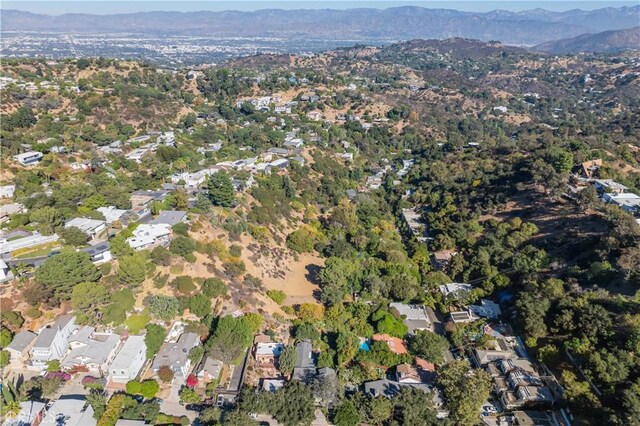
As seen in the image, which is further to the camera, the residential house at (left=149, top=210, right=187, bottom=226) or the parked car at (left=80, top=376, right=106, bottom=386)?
the residential house at (left=149, top=210, right=187, bottom=226)

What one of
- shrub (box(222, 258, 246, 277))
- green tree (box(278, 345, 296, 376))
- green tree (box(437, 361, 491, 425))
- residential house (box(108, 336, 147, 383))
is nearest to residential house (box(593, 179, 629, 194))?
green tree (box(437, 361, 491, 425))

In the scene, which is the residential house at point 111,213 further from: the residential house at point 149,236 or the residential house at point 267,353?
the residential house at point 267,353

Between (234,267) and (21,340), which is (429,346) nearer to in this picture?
(234,267)

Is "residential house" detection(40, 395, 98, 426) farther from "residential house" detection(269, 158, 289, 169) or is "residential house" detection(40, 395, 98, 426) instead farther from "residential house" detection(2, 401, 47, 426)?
"residential house" detection(269, 158, 289, 169)

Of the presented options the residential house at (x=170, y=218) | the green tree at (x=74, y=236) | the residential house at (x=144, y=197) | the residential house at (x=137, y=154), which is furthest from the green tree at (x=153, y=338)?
the residential house at (x=137, y=154)

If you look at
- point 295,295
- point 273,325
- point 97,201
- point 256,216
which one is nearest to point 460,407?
point 273,325

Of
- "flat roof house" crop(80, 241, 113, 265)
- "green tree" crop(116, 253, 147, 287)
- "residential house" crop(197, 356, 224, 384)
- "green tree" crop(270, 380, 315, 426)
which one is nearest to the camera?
"green tree" crop(270, 380, 315, 426)

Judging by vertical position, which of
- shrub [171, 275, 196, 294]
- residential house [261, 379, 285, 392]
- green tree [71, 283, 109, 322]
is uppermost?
green tree [71, 283, 109, 322]
